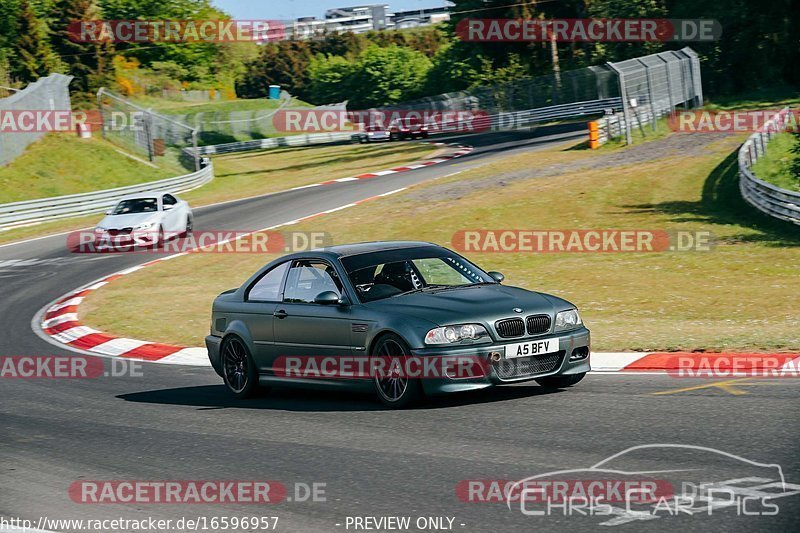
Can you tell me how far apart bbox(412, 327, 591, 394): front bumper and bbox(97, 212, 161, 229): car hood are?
19967 millimetres

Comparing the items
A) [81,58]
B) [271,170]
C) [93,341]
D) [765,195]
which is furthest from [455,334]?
[81,58]

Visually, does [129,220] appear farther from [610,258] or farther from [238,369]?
[238,369]

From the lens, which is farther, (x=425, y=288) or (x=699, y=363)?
(x=699, y=363)

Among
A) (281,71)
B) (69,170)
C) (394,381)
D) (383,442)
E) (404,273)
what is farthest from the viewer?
(281,71)

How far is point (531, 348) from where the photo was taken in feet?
29.1

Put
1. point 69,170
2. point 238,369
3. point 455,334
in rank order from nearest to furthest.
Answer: point 455,334
point 238,369
point 69,170

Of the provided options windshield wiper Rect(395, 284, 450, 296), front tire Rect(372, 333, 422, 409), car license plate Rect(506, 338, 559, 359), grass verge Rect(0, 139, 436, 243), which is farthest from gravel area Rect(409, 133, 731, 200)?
car license plate Rect(506, 338, 559, 359)

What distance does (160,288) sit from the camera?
71.9 feet

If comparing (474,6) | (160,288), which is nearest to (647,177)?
(160,288)

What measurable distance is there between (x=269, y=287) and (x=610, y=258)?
12.2 m

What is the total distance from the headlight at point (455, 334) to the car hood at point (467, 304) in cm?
5

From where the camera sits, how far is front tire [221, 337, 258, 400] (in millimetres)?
10609

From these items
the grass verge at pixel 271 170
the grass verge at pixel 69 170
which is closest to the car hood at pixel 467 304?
the grass verge at pixel 271 170

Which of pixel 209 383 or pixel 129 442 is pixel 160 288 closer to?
pixel 209 383
